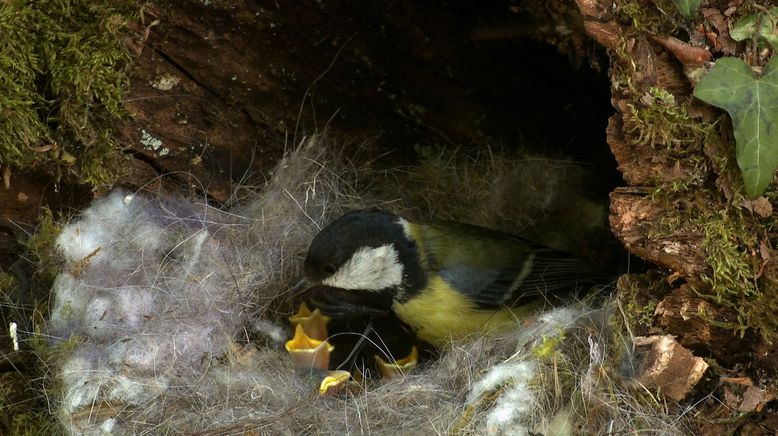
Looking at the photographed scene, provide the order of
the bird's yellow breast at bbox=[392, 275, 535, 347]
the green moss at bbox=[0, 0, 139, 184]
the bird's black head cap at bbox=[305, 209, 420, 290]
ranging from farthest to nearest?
the bird's yellow breast at bbox=[392, 275, 535, 347] → the bird's black head cap at bbox=[305, 209, 420, 290] → the green moss at bbox=[0, 0, 139, 184]

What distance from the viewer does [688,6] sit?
6.00 feet

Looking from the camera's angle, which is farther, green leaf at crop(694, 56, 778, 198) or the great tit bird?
the great tit bird

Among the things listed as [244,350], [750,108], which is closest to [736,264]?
[750,108]

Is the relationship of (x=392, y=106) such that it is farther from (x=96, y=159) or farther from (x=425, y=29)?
(x=96, y=159)

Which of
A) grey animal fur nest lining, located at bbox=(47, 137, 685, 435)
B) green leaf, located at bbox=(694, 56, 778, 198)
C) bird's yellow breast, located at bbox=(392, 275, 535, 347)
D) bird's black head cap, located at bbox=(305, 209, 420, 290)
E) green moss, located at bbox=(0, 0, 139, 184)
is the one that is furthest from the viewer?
bird's yellow breast, located at bbox=(392, 275, 535, 347)

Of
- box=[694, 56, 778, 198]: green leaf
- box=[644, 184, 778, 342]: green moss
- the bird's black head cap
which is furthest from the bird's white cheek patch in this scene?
box=[694, 56, 778, 198]: green leaf

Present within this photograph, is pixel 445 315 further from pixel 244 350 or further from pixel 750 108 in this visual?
pixel 750 108

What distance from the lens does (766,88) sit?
1.77 m

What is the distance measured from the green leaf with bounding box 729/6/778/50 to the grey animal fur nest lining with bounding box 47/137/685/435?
27.1 inches

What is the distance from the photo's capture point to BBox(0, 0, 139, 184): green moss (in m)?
2.25

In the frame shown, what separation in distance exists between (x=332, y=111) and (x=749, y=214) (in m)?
1.56

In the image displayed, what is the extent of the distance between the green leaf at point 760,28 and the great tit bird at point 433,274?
3.37 ft

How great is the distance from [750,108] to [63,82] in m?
1.77

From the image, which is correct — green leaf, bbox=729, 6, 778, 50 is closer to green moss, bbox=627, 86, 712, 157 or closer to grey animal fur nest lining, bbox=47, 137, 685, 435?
green moss, bbox=627, 86, 712, 157
